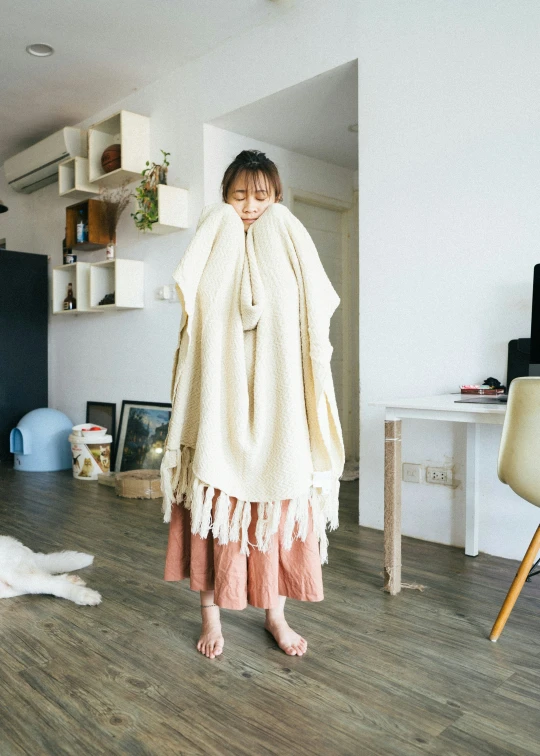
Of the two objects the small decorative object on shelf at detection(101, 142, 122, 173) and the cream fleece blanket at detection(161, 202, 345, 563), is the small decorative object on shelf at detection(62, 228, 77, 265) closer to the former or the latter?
the small decorative object on shelf at detection(101, 142, 122, 173)

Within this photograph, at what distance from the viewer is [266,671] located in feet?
5.06

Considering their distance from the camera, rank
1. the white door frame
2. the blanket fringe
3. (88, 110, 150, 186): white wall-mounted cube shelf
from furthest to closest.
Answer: the white door frame → (88, 110, 150, 186): white wall-mounted cube shelf → the blanket fringe

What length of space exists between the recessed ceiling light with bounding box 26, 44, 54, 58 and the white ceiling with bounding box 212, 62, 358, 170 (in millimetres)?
1072

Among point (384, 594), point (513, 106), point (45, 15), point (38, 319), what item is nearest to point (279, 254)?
point (384, 594)

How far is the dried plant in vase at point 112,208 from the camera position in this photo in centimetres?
438

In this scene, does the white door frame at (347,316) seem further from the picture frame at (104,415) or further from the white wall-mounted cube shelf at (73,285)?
the white wall-mounted cube shelf at (73,285)

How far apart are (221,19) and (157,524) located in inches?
106

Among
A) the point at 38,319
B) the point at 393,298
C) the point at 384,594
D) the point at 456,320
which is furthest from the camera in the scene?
the point at 38,319

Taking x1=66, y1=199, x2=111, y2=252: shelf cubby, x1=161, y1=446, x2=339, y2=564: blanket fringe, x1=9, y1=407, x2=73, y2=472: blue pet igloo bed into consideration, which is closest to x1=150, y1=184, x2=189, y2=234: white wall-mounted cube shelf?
x1=66, y1=199, x2=111, y2=252: shelf cubby

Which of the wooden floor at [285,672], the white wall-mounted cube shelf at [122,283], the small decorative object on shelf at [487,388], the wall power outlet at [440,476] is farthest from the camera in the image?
the white wall-mounted cube shelf at [122,283]

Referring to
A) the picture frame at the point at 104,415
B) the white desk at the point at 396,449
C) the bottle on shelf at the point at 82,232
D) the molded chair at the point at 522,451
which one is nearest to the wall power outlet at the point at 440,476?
the white desk at the point at 396,449

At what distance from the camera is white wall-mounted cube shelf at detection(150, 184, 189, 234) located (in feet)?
12.4

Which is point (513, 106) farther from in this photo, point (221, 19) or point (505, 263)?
point (221, 19)

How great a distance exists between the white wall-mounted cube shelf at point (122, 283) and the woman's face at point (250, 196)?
263 centimetres
